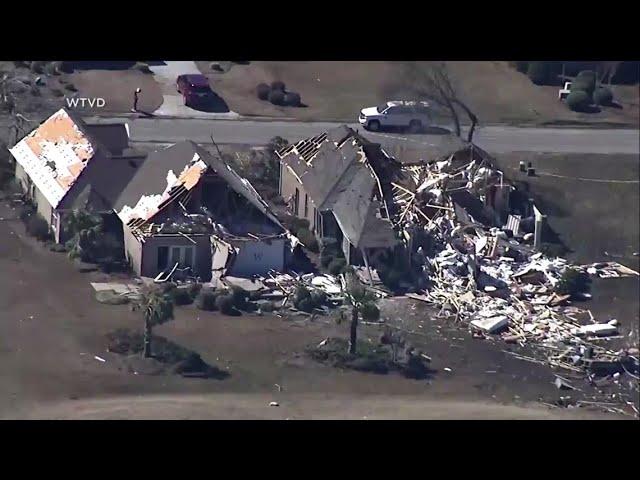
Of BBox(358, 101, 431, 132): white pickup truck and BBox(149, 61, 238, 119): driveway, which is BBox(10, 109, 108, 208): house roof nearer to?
BBox(149, 61, 238, 119): driveway

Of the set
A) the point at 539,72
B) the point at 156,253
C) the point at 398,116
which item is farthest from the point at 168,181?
the point at 539,72

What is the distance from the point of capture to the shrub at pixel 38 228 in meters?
21.1

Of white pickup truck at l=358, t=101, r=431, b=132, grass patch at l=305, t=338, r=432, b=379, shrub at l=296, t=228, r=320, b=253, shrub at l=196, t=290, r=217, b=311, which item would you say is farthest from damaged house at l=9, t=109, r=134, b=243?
grass patch at l=305, t=338, r=432, b=379

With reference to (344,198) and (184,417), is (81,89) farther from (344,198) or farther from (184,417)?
(184,417)

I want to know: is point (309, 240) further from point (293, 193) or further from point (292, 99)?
point (292, 99)

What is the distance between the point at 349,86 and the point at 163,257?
4176 mm

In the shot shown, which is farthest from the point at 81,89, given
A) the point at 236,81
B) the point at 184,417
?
the point at 184,417

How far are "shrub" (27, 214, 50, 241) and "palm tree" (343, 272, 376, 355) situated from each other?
404cm

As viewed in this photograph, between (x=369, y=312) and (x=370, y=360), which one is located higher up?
(x=369, y=312)

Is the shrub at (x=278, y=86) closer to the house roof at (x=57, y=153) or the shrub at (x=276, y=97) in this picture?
the shrub at (x=276, y=97)

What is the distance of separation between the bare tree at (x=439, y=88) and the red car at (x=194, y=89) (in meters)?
2.84

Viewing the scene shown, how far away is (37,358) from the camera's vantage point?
1916 centimetres

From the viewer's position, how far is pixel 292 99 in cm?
2288

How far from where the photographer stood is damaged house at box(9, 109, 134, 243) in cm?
2098
